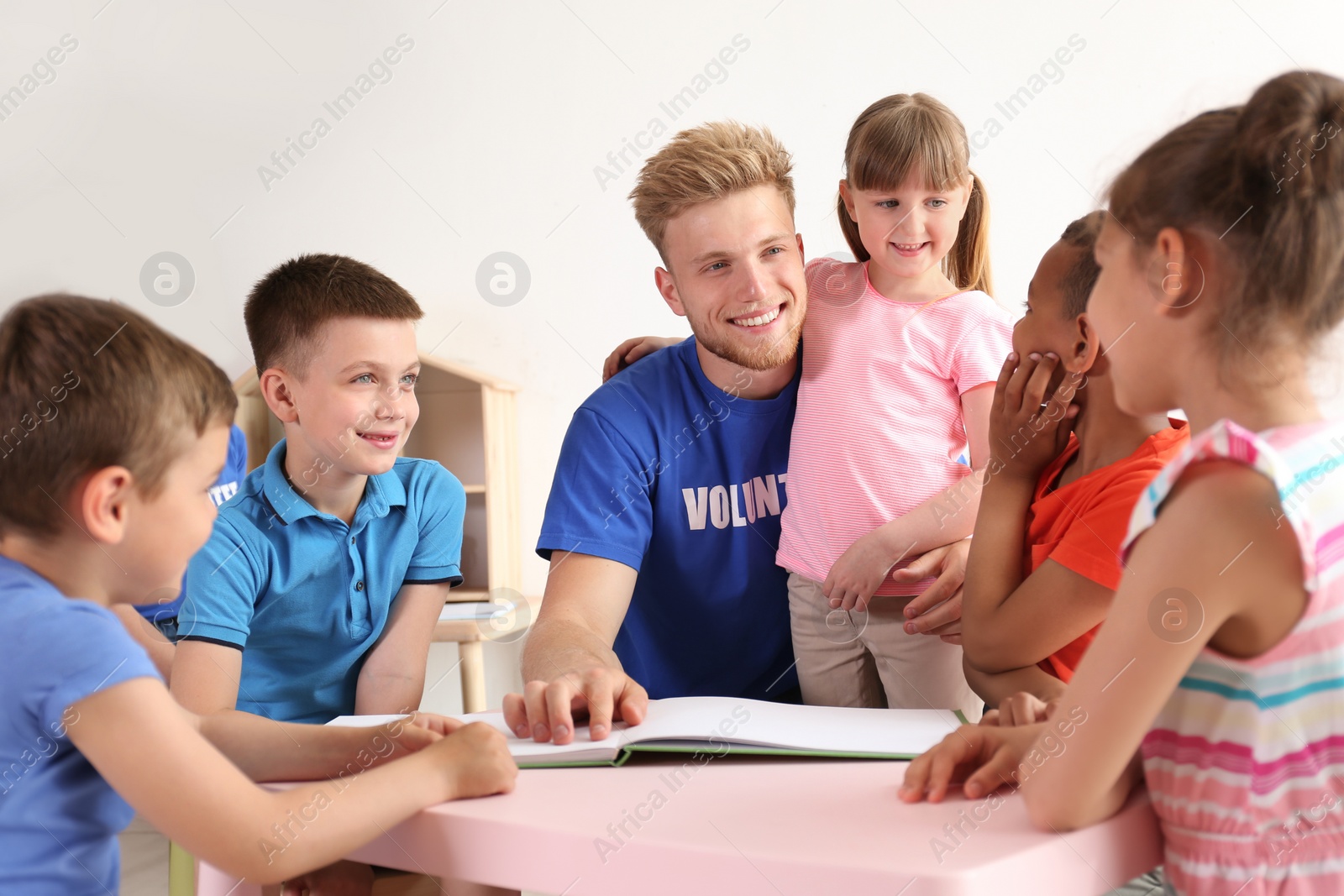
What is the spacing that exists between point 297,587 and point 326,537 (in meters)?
0.08

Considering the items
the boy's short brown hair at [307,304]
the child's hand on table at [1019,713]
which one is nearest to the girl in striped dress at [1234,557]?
the child's hand on table at [1019,713]

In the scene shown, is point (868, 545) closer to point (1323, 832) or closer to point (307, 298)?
point (1323, 832)

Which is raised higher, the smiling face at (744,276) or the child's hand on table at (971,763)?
the smiling face at (744,276)

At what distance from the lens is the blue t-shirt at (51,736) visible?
28.3 inches

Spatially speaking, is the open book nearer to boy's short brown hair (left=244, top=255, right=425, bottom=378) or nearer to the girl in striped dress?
the girl in striped dress

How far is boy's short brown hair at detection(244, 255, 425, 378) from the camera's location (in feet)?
5.26

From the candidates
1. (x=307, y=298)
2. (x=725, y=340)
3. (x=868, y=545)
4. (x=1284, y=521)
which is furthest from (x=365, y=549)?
(x=1284, y=521)

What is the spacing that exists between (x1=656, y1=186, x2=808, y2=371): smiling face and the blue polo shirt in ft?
1.83

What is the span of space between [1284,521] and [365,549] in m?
1.21

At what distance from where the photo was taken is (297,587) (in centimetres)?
145

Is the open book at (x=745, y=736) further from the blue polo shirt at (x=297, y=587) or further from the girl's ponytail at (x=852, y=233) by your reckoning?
the girl's ponytail at (x=852, y=233)

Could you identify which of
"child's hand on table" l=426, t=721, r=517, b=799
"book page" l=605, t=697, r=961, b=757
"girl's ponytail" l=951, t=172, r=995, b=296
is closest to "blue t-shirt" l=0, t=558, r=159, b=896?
"child's hand on table" l=426, t=721, r=517, b=799

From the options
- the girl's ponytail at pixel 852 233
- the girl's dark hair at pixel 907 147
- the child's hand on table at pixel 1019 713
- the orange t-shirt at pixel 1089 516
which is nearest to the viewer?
the child's hand on table at pixel 1019 713

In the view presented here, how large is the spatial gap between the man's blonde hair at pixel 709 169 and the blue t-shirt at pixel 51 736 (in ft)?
3.21
